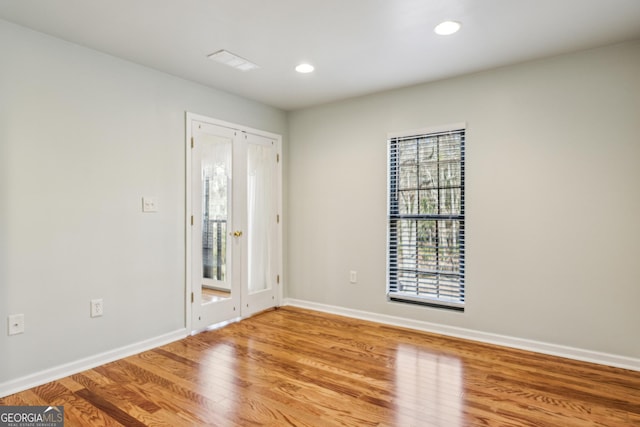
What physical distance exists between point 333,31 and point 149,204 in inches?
84.2

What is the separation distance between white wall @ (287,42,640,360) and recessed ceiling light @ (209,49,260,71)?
1420 millimetres

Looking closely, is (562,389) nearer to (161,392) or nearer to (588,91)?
(588,91)

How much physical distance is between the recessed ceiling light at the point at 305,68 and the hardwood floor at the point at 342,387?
2526 mm

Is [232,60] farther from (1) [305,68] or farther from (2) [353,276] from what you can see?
(2) [353,276]

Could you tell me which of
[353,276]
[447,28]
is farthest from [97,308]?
[447,28]

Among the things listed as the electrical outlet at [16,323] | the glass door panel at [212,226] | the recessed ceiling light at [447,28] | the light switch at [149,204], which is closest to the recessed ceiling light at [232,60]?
the glass door panel at [212,226]

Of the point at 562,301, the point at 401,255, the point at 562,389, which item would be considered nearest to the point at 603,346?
the point at 562,301

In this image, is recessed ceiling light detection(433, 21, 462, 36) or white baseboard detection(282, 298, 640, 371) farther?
white baseboard detection(282, 298, 640, 371)

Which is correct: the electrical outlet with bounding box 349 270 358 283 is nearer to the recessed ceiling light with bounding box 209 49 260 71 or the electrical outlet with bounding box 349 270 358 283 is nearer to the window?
the window

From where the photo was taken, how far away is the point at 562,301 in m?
3.07

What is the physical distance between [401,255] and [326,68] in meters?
2.04

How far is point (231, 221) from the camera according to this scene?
403 cm

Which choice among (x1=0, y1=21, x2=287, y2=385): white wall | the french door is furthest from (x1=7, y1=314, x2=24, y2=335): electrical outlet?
the french door

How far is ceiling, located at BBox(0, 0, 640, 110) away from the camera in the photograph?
235 cm
